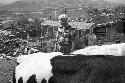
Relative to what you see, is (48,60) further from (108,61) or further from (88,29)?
(88,29)

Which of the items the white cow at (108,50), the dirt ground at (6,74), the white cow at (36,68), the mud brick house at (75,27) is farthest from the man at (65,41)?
the mud brick house at (75,27)

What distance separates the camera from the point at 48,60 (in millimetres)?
11445

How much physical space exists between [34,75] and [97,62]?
7.72ft

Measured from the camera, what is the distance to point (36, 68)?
11.2 m

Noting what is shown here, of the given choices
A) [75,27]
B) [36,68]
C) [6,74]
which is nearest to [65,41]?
[6,74]

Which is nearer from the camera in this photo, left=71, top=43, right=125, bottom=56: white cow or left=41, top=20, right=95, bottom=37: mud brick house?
left=71, top=43, right=125, bottom=56: white cow

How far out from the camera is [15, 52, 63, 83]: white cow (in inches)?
427

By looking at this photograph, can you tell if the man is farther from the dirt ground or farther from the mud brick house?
the mud brick house

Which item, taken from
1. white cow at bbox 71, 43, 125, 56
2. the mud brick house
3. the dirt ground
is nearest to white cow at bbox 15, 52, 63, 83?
white cow at bbox 71, 43, 125, 56

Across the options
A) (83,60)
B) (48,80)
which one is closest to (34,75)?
(48,80)

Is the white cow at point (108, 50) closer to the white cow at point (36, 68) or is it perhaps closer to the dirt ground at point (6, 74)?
the white cow at point (36, 68)

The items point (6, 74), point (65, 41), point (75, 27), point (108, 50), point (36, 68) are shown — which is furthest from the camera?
point (75, 27)

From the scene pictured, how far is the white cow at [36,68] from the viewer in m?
10.9

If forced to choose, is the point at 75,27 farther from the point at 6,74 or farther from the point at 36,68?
the point at 36,68
